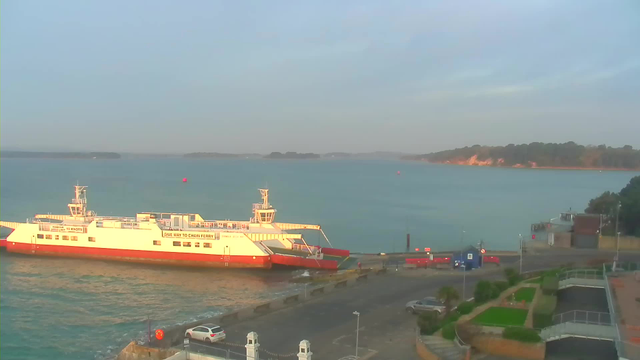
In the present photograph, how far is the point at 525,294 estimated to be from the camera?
17859mm

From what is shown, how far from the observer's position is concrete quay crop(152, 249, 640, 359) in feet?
46.5

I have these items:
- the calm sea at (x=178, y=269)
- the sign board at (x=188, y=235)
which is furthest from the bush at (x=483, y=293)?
the sign board at (x=188, y=235)

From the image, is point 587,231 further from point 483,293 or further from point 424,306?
point 424,306

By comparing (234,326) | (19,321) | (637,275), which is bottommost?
(19,321)

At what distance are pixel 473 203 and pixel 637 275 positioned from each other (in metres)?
57.9

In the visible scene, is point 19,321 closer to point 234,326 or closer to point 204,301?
point 204,301

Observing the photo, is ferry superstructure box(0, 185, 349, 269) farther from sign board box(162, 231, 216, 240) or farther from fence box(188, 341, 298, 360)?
fence box(188, 341, 298, 360)

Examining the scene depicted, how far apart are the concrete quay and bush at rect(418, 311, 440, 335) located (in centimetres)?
67

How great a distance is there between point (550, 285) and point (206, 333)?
11.3 m

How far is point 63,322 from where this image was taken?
69.1ft

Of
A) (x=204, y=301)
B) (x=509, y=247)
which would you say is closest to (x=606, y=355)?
(x=204, y=301)

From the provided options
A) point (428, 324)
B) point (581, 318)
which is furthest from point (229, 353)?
point (581, 318)

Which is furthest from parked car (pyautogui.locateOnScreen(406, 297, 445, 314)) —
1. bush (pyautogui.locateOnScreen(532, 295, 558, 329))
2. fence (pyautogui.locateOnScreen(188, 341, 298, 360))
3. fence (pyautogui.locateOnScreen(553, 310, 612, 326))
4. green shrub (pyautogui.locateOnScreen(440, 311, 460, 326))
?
fence (pyautogui.locateOnScreen(188, 341, 298, 360))

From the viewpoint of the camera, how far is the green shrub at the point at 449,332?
13.5m
